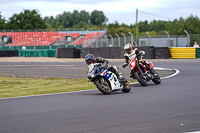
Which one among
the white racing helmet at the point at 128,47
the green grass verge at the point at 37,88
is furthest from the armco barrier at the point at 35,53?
the white racing helmet at the point at 128,47

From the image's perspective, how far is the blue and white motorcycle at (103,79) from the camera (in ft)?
31.4

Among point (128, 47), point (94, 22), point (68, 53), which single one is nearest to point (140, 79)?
point (128, 47)

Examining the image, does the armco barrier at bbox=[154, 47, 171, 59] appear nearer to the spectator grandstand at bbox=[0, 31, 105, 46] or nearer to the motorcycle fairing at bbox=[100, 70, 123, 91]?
the motorcycle fairing at bbox=[100, 70, 123, 91]

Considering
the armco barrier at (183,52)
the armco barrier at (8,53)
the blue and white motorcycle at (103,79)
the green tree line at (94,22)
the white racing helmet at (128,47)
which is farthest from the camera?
the green tree line at (94,22)

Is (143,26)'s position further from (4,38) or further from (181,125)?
(181,125)

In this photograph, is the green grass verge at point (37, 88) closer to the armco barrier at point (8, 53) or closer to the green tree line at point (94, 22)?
the armco barrier at point (8, 53)

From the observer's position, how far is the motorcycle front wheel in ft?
31.7

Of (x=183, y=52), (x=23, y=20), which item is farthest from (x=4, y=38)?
(x=23, y=20)

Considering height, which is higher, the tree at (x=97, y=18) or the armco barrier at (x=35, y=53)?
the tree at (x=97, y=18)

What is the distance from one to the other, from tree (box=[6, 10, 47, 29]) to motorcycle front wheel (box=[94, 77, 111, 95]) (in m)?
89.5

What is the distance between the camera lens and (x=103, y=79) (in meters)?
9.75

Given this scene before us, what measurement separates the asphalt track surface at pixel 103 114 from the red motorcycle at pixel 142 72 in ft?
8.48

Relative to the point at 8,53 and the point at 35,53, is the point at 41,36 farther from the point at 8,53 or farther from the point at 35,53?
the point at 8,53

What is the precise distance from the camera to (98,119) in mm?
6035
